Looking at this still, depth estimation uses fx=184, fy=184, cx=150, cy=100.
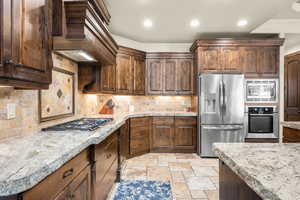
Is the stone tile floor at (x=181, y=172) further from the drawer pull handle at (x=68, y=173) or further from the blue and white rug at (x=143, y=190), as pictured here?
the drawer pull handle at (x=68, y=173)

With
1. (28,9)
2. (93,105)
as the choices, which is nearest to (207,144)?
(93,105)

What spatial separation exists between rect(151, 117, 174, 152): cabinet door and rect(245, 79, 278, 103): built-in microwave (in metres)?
1.78

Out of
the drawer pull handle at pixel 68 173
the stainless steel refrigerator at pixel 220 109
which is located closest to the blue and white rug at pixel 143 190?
the drawer pull handle at pixel 68 173

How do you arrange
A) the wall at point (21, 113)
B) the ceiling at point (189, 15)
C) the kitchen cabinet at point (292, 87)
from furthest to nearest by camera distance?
the kitchen cabinet at point (292, 87) < the ceiling at point (189, 15) < the wall at point (21, 113)

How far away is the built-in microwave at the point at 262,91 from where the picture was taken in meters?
3.78

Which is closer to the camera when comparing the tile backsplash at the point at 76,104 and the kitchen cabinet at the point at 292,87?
the tile backsplash at the point at 76,104

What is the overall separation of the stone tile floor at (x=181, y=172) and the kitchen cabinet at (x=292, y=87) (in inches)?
124

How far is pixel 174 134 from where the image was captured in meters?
4.13

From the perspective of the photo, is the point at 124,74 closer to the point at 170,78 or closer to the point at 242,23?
the point at 170,78

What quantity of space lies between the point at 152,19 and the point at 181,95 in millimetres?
1878

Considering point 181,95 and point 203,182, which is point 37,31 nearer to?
point 203,182

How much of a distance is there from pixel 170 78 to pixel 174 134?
1.33m

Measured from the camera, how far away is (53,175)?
1003 mm

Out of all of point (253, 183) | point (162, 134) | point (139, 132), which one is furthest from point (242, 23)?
point (253, 183)
